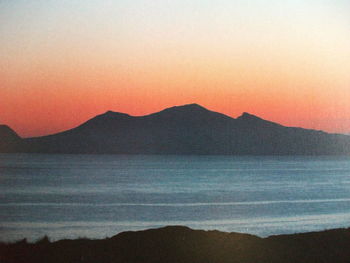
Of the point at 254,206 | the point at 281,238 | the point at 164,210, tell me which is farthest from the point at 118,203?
the point at 281,238

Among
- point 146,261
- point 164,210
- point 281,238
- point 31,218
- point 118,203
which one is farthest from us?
point 118,203

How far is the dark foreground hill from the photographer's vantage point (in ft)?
21.1

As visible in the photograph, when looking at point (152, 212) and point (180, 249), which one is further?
point (152, 212)

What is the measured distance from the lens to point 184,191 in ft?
96.3

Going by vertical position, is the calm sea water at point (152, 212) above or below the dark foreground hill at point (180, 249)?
below

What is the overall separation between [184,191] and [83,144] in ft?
178

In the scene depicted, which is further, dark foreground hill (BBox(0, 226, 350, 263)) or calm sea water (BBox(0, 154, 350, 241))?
calm sea water (BBox(0, 154, 350, 241))

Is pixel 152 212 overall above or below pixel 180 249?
below

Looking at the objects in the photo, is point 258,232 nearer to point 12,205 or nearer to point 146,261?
point 146,261

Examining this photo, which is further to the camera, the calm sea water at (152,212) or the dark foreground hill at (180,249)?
the calm sea water at (152,212)

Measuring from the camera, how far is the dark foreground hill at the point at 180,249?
643cm

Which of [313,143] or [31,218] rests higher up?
[313,143]

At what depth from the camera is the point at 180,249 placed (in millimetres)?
6660

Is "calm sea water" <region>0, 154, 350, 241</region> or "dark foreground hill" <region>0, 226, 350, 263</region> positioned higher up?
"dark foreground hill" <region>0, 226, 350, 263</region>
